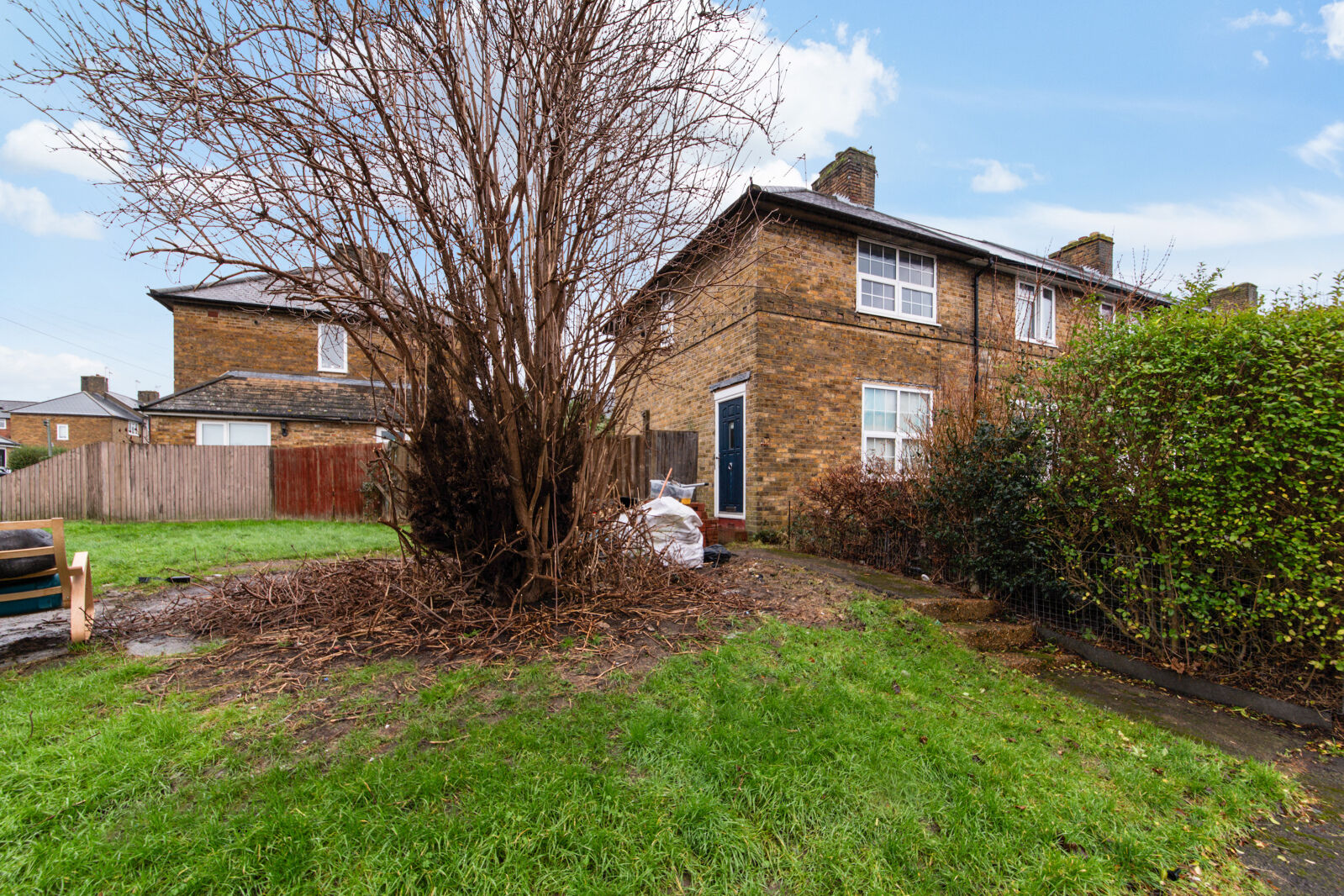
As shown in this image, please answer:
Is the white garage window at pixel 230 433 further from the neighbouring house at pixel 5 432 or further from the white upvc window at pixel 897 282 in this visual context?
the neighbouring house at pixel 5 432

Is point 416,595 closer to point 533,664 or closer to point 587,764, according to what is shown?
point 533,664

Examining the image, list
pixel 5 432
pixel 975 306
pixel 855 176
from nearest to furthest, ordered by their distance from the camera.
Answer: pixel 975 306 < pixel 855 176 < pixel 5 432

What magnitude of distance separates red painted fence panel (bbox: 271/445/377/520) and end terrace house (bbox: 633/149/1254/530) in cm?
800

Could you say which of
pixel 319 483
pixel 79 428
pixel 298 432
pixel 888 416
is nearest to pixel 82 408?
pixel 79 428

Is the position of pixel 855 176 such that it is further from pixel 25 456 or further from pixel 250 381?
pixel 25 456

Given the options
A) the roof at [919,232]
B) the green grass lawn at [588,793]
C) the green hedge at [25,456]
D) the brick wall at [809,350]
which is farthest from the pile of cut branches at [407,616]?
the green hedge at [25,456]

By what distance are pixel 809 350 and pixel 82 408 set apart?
50603 mm

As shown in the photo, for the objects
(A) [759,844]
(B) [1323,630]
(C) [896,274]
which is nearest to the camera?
(A) [759,844]

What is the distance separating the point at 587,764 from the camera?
2445 millimetres

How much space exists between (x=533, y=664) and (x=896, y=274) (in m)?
10.9

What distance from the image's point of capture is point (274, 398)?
1611 cm

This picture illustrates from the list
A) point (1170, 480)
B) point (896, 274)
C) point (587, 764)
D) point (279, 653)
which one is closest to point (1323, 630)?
point (1170, 480)

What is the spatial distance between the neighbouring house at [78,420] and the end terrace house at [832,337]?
42.6 meters

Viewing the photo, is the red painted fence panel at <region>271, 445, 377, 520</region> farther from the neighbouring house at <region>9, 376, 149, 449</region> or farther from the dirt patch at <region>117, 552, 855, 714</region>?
the neighbouring house at <region>9, 376, 149, 449</region>
